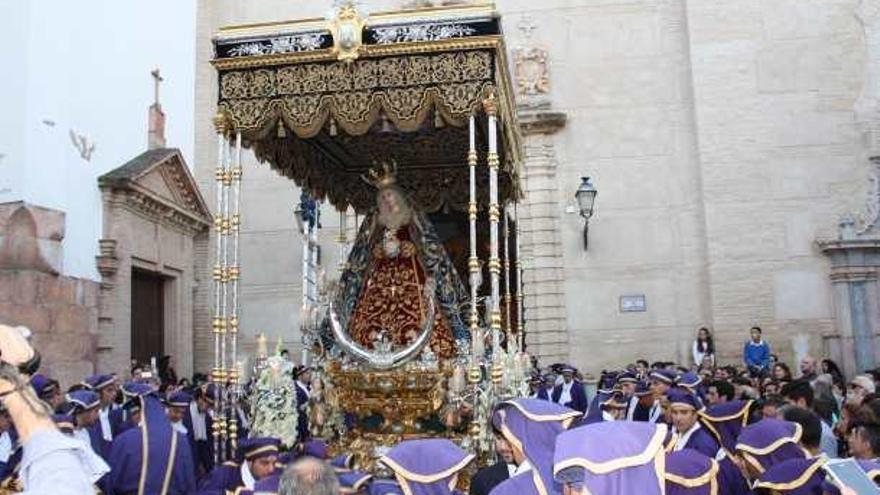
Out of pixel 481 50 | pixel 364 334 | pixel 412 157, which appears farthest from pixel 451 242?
pixel 481 50

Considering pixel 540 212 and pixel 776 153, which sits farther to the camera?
pixel 540 212

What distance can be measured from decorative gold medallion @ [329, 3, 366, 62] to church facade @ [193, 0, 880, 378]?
7087 millimetres

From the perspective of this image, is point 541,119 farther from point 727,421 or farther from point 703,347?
point 727,421

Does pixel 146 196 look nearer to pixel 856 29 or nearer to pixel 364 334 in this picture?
pixel 364 334

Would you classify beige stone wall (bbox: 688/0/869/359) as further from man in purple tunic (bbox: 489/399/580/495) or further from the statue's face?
man in purple tunic (bbox: 489/399/580/495)

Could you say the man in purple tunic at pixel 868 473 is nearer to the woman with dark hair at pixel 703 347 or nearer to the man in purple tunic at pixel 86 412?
the man in purple tunic at pixel 86 412

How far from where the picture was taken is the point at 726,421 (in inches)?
237

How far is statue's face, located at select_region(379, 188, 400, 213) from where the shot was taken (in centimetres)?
911

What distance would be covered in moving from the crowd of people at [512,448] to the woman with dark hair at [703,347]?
4555 mm

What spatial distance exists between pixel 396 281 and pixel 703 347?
7.07 metres

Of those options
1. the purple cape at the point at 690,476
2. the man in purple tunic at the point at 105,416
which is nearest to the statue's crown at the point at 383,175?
the man in purple tunic at the point at 105,416

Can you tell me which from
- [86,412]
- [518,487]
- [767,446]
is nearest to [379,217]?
[86,412]

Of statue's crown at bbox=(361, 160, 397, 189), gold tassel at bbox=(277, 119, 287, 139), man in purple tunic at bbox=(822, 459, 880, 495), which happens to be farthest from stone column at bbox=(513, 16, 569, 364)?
man in purple tunic at bbox=(822, 459, 880, 495)

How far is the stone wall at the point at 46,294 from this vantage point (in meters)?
10.9
